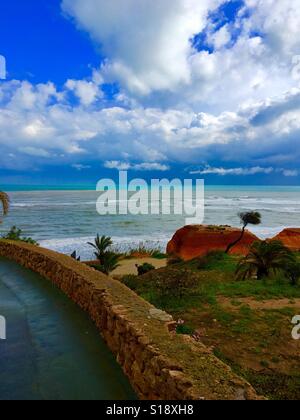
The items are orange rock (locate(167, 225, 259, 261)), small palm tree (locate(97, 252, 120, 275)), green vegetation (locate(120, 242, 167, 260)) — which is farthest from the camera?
green vegetation (locate(120, 242, 167, 260))

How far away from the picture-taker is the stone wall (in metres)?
2.98

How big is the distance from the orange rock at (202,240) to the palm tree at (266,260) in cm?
1193

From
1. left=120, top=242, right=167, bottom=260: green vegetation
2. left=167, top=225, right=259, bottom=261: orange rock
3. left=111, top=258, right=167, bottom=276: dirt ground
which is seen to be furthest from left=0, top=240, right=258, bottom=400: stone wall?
left=167, top=225, right=259, bottom=261: orange rock

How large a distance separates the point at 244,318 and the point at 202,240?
18548 mm

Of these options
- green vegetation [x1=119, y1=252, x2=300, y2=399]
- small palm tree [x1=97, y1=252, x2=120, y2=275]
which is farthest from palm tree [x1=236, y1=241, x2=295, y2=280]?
small palm tree [x1=97, y1=252, x2=120, y2=275]

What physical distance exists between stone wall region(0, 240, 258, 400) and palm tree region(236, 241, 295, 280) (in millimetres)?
8196

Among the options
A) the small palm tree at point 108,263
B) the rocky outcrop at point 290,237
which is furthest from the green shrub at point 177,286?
the rocky outcrop at point 290,237

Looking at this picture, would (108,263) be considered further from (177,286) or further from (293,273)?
(293,273)

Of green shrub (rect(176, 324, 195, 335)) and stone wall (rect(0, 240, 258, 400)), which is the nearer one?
stone wall (rect(0, 240, 258, 400))

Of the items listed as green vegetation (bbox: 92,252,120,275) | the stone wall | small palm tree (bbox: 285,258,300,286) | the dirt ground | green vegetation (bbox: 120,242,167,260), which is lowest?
the dirt ground

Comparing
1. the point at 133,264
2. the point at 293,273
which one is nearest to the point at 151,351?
the point at 293,273

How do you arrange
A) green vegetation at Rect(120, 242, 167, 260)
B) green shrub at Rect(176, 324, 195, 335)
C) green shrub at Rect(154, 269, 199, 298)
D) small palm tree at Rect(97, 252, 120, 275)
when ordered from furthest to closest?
green vegetation at Rect(120, 242, 167, 260)
small palm tree at Rect(97, 252, 120, 275)
green shrub at Rect(154, 269, 199, 298)
green shrub at Rect(176, 324, 195, 335)

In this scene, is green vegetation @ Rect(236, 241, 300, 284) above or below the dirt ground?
above

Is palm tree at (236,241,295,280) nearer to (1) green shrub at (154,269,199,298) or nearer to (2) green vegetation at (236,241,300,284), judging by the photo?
(2) green vegetation at (236,241,300,284)
